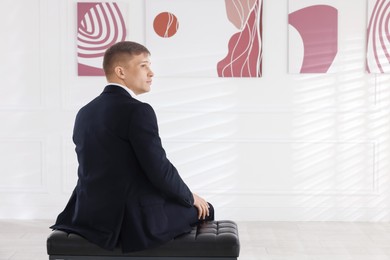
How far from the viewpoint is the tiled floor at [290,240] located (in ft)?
13.6

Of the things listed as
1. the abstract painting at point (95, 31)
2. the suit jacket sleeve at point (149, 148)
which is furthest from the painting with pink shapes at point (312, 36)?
the suit jacket sleeve at point (149, 148)

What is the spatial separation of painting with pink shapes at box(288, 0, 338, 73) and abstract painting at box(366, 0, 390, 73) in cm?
25

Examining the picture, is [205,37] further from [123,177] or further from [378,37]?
[123,177]

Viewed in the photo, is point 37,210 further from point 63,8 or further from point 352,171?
point 352,171

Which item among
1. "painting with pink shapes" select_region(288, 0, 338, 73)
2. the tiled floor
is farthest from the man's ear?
"painting with pink shapes" select_region(288, 0, 338, 73)

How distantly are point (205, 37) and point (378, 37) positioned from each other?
1310 millimetres

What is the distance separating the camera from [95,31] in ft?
17.1

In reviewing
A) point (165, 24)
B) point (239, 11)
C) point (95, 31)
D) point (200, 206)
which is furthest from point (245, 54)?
point (200, 206)

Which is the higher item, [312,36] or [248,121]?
[312,36]

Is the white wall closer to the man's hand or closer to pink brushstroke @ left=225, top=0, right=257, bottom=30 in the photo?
pink brushstroke @ left=225, top=0, right=257, bottom=30

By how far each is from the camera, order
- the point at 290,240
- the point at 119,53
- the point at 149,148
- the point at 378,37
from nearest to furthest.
→ the point at 149,148, the point at 119,53, the point at 290,240, the point at 378,37

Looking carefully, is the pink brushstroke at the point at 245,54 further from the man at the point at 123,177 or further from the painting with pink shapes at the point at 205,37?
the man at the point at 123,177

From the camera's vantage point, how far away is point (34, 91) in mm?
5262

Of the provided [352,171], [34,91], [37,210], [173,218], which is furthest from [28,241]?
[352,171]
